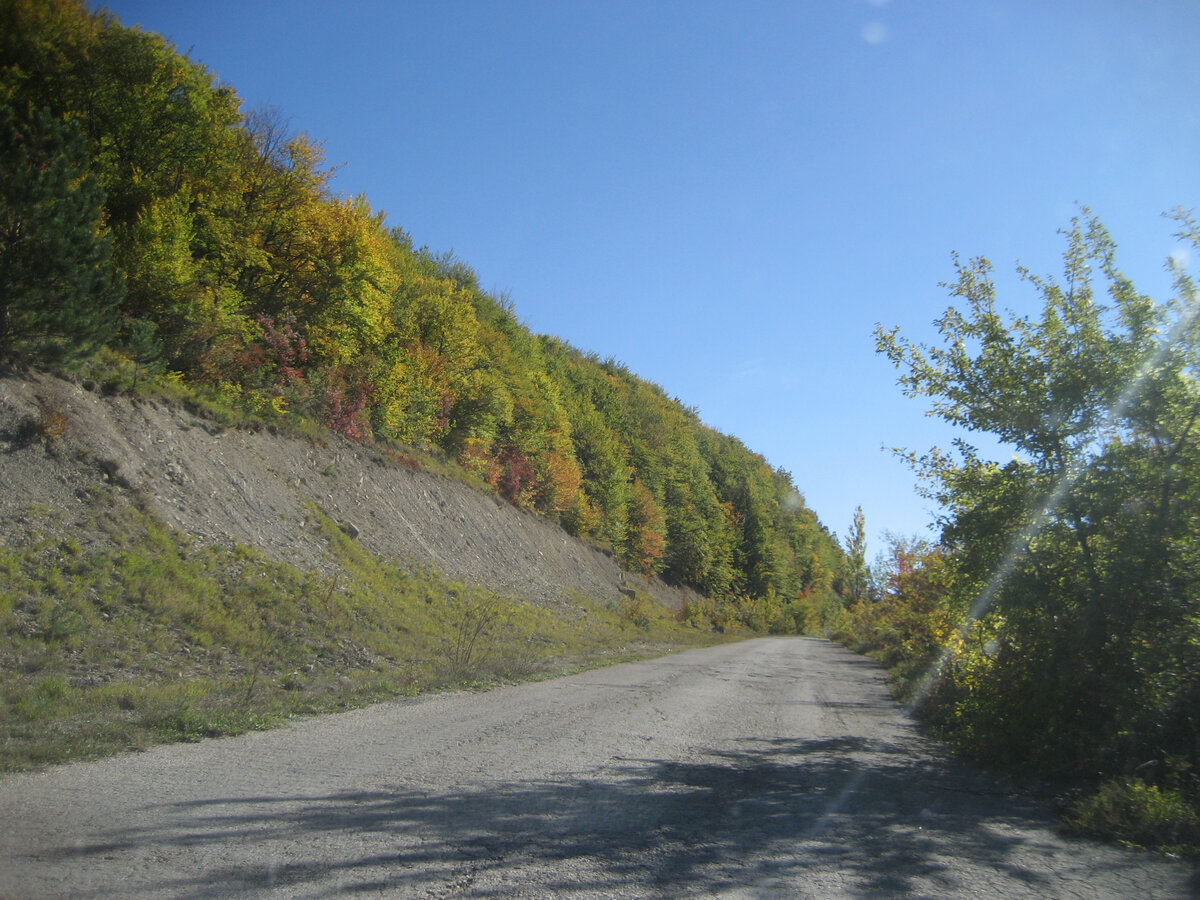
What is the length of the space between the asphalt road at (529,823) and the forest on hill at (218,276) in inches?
434

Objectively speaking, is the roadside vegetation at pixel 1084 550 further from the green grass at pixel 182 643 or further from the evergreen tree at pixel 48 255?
the evergreen tree at pixel 48 255

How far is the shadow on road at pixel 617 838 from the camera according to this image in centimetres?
461

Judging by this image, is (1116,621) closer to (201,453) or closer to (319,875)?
(319,875)

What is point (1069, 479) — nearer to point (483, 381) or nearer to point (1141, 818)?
point (1141, 818)

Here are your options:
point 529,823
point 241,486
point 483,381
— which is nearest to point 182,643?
point 241,486

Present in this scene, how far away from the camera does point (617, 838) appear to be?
557 cm

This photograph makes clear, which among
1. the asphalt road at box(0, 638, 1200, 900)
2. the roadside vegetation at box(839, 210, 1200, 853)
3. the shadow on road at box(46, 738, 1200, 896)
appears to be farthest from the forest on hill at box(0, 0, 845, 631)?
the roadside vegetation at box(839, 210, 1200, 853)

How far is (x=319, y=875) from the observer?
14.5 ft

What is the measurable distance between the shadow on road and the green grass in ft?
10.1

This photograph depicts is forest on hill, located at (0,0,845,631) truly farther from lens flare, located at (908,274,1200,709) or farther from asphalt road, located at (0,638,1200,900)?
lens flare, located at (908,274,1200,709)

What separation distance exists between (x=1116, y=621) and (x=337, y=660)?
13571mm

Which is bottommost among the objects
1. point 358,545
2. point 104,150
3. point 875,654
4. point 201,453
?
point 875,654

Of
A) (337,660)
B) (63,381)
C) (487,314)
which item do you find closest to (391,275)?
(63,381)

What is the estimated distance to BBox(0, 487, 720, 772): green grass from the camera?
8.52 metres
